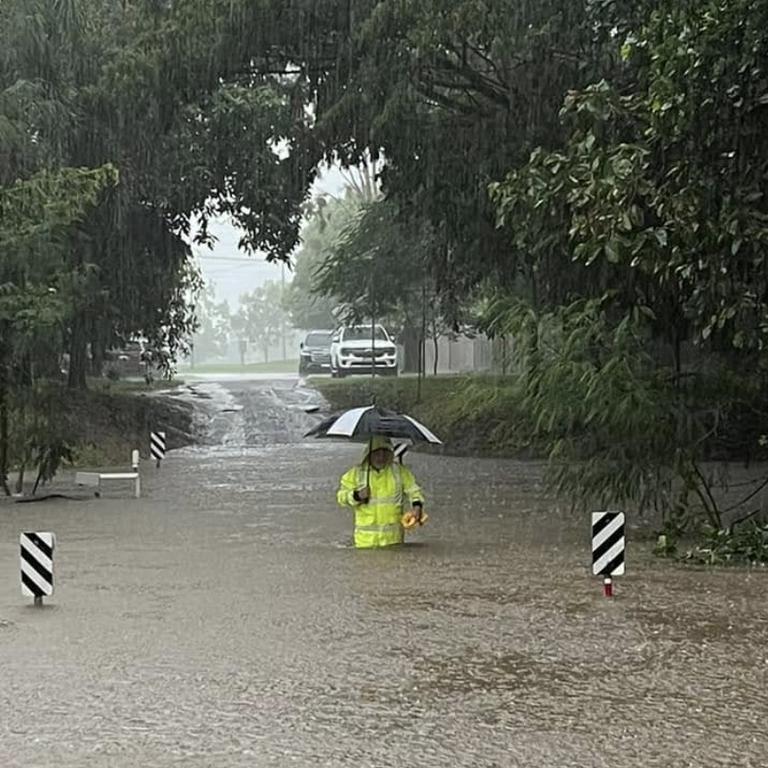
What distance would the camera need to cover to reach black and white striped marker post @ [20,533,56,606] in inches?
405

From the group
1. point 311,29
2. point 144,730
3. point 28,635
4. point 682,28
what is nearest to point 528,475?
point 311,29

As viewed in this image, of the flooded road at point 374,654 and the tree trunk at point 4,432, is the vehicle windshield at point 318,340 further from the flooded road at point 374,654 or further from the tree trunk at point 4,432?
the flooded road at point 374,654

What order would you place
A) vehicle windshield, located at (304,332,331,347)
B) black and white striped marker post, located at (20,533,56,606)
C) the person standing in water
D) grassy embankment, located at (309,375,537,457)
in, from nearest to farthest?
black and white striped marker post, located at (20,533,56,606) < the person standing in water < grassy embankment, located at (309,375,537,457) < vehicle windshield, located at (304,332,331,347)

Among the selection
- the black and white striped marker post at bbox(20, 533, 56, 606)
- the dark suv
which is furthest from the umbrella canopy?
the dark suv

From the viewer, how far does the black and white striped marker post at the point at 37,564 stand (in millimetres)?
10281

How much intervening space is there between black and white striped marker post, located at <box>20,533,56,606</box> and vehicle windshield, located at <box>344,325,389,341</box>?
117 feet

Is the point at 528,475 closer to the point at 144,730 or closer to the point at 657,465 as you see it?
the point at 657,465

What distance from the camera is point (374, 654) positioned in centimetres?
865

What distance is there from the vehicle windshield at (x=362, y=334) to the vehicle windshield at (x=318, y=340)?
7792 millimetres

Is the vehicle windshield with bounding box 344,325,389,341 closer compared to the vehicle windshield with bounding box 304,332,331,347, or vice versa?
the vehicle windshield with bounding box 344,325,389,341

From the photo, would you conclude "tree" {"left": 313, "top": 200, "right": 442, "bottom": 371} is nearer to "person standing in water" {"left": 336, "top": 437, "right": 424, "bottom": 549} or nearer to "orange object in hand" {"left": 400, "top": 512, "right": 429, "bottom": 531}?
"person standing in water" {"left": 336, "top": 437, "right": 424, "bottom": 549}

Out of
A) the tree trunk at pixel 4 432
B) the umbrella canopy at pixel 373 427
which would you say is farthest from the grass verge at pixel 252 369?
the umbrella canopy at pixel 373 427

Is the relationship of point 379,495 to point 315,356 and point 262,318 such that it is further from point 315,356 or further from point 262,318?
point 262,318

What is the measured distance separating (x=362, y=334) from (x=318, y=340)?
9.37 m
